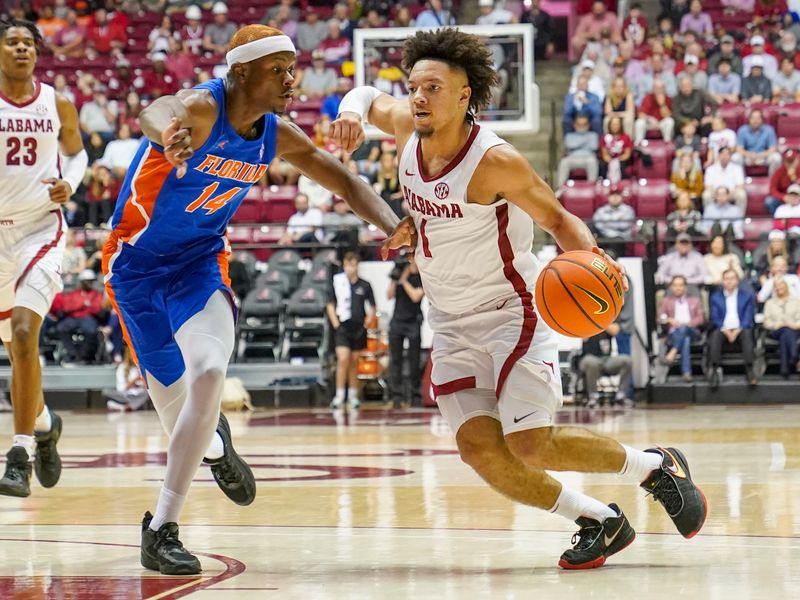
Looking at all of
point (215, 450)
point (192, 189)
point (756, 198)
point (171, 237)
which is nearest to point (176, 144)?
point (192, 189)

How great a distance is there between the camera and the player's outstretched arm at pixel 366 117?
502 centimetres

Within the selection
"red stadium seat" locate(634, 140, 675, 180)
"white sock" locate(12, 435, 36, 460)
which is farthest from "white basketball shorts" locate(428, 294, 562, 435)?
"red stadium seat" locate(634, 140, 675, 180)

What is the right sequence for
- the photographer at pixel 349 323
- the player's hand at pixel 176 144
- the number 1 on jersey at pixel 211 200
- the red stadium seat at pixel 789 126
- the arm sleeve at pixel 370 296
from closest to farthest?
the player's hand at pixel 176 144, the number 1 on jersey at pixel 211 200, the photographer at pixel 349 323, the arm sleeve at pixel 370 296, the red stadium seat at pixel 789 126

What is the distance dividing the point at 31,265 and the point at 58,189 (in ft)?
1.37

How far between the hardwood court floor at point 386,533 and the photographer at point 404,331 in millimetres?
4863

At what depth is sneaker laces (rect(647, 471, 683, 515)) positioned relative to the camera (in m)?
4.85

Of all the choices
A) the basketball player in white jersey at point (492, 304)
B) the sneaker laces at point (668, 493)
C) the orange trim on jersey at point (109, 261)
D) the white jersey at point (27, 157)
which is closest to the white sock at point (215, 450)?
the orange trim on jersey at point (109, 261)

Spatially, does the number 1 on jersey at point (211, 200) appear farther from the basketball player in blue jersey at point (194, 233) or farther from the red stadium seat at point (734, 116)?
the red stadium seat at point (734, 116)

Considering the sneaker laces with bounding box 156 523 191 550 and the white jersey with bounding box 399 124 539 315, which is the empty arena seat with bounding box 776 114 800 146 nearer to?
the white jersey with bounding box 399 124 539 315

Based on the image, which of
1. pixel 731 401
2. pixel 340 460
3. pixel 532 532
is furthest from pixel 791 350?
pixel 532 532

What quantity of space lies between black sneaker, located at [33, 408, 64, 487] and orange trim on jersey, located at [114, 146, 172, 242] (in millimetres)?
2013

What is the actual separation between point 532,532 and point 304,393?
9.42 metres

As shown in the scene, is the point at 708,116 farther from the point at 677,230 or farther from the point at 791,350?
the point at 791,350

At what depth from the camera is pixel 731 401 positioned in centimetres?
1408
